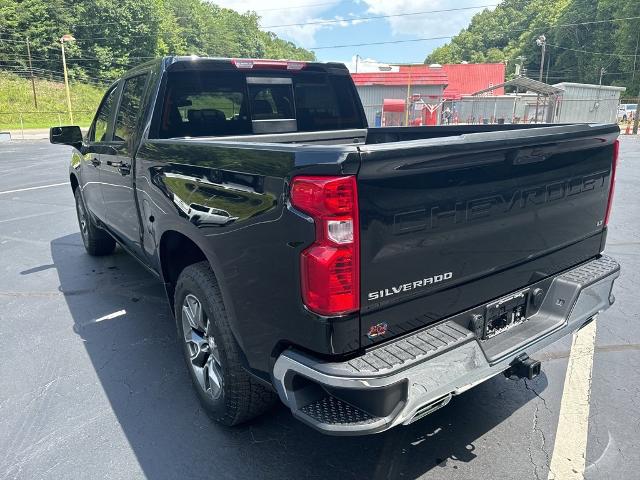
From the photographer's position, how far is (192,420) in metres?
2.95

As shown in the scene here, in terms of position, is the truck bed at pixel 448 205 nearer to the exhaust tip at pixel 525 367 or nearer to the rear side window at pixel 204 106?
the exhaust tip at pixel 525 367

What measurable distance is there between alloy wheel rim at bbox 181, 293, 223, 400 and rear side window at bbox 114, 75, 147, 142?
5.16 ft

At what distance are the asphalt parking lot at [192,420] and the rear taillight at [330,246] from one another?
3.63 ft

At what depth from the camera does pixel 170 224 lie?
299 centimetres

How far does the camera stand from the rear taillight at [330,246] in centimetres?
183

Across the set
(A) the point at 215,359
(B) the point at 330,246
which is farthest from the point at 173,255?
(B) the point at 330,246

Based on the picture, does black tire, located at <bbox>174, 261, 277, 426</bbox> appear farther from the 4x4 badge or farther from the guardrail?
the guardrail

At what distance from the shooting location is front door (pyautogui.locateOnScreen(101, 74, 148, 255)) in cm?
376

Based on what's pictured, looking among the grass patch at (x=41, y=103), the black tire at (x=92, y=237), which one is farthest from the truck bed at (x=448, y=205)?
the grass patch at (x=41, y=103)

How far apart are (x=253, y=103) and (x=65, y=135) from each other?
96.3 inches

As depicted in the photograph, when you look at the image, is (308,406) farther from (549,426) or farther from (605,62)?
(605,62)

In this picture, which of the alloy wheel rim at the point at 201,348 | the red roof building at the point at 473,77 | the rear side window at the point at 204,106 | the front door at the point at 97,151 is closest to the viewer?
Answer: the alloy wheel rim at the point at 201,348

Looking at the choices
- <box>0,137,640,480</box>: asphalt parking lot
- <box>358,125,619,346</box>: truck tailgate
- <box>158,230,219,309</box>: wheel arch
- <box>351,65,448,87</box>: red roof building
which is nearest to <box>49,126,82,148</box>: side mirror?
<box>0,137,640,480</box>: asphalt parking lot

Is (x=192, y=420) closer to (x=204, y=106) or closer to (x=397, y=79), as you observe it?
(x=204, y=106)
